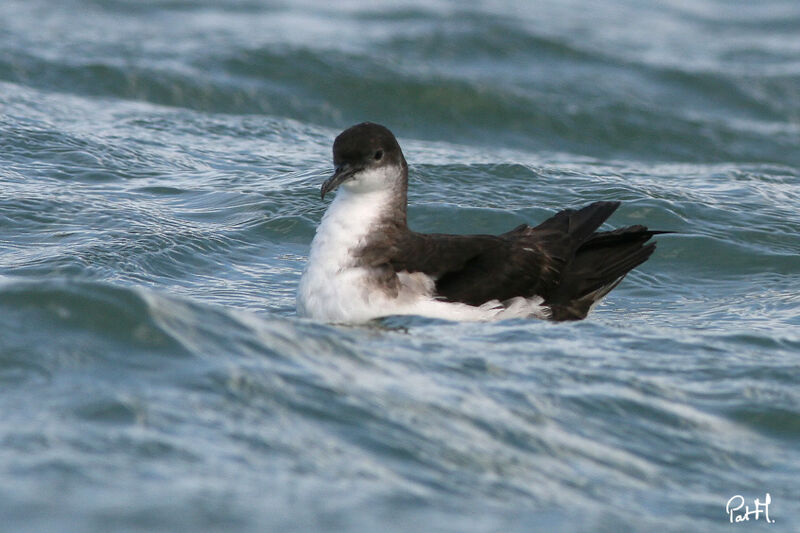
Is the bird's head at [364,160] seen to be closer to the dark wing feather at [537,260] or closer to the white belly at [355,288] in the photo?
the white belly at [355,288]

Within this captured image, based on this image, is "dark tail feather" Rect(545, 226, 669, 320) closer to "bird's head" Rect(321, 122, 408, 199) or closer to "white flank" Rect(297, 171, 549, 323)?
"white flank" Rect(297, 171, 549, 323)

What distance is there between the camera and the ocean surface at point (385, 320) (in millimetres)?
4961

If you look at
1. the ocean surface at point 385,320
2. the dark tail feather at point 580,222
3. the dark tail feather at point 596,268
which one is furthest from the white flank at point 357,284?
the dark tail feather at point 580,222

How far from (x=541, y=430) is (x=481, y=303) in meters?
1.70

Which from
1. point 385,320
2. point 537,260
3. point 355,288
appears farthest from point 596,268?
point 355,288

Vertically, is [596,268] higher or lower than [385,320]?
higher

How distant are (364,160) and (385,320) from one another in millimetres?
995

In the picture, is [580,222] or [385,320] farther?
[580,222]

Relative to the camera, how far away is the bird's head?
24.0 feet

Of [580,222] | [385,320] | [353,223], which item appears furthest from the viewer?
[580,222]

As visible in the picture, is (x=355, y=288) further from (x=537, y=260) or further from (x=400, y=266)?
(x=537, y=260)

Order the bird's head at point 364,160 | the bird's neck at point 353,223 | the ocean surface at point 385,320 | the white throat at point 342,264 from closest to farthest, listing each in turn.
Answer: the ocean surface at point 385,320
the white throat at point 342,264
the bird's neck at point 353,223
the bird's head at point 364,160

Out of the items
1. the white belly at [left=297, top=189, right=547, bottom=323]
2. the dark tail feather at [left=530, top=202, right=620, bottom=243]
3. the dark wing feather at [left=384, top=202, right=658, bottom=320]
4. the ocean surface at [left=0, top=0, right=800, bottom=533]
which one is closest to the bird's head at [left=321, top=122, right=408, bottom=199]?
the white belly at [left=297, top=189, right=547, bottom=323]

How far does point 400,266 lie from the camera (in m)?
7.19
